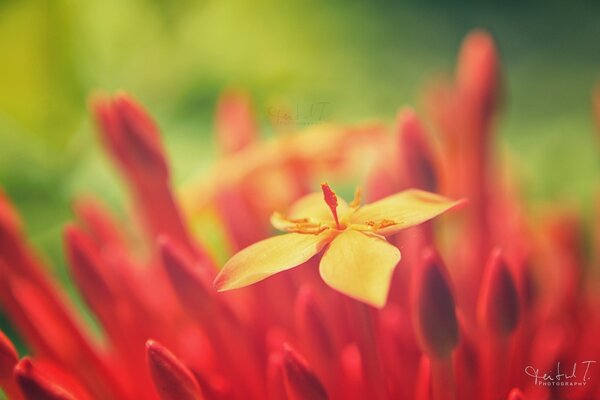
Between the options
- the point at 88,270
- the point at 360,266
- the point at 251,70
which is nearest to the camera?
the point at 360,266

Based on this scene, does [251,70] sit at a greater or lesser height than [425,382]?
greater

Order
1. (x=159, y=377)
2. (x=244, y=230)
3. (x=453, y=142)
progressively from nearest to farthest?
(x=159, y=377), (x=244, y=230), (x=453, y=142)

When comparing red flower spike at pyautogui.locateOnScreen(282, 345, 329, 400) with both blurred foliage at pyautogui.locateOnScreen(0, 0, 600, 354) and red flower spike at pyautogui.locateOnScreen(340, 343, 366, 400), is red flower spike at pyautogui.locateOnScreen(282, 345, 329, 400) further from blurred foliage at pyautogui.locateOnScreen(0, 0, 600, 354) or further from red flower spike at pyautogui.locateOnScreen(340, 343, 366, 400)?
blurred foliage at pyautogui.locateOnScreen(0, 0, 600, 354)

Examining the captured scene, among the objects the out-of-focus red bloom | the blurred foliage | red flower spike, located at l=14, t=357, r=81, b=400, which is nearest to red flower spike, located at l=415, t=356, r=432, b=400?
the out-of-focus red bloom

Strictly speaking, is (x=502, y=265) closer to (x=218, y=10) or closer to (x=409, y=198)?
(x=409, y=198)

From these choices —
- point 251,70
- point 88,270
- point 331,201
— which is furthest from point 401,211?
point 251,70

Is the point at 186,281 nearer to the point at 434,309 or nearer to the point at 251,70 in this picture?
the point at 434,309

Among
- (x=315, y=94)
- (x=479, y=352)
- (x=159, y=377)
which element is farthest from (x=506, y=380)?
(x=315, y=94)
